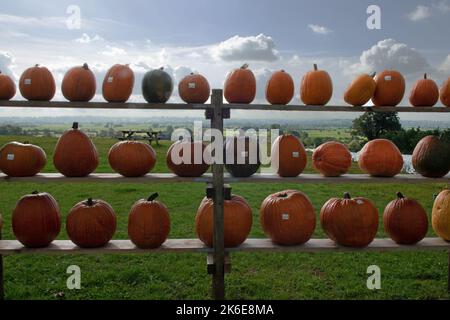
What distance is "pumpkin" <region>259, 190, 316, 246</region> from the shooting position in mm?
4578

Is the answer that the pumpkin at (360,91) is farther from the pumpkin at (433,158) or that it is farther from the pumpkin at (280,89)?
the pumpkin at (433,158)

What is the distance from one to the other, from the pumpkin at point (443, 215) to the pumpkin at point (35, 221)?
3.82m

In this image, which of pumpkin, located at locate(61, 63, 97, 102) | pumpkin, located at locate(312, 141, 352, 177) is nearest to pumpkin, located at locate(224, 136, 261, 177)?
pumpkin, located at locate(312, 141, 352, 177)

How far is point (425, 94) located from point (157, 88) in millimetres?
2701

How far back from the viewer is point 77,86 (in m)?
4.41

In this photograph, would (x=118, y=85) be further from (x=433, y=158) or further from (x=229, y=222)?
(x=433, y=158)

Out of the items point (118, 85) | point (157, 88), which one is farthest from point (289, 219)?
point (118, 85)

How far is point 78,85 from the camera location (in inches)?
173

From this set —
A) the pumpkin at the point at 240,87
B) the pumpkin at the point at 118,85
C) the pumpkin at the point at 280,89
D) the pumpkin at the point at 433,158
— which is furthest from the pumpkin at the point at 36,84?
the pumpkin at the point at 433,158

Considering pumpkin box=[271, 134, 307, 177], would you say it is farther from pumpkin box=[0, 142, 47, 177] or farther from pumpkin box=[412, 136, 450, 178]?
pumpkin box=[0, 142, 47, 177]

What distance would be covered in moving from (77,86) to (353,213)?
290 centimetres

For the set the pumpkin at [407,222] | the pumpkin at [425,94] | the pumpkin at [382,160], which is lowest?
the pumpkin at [407,222]

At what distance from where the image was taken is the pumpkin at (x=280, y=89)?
14.9 ft

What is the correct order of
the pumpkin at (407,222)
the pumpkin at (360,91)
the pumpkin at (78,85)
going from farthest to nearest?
the pumpkin at (407,222), the pumpkin at (360,91), the pumpkin at (78,85)
